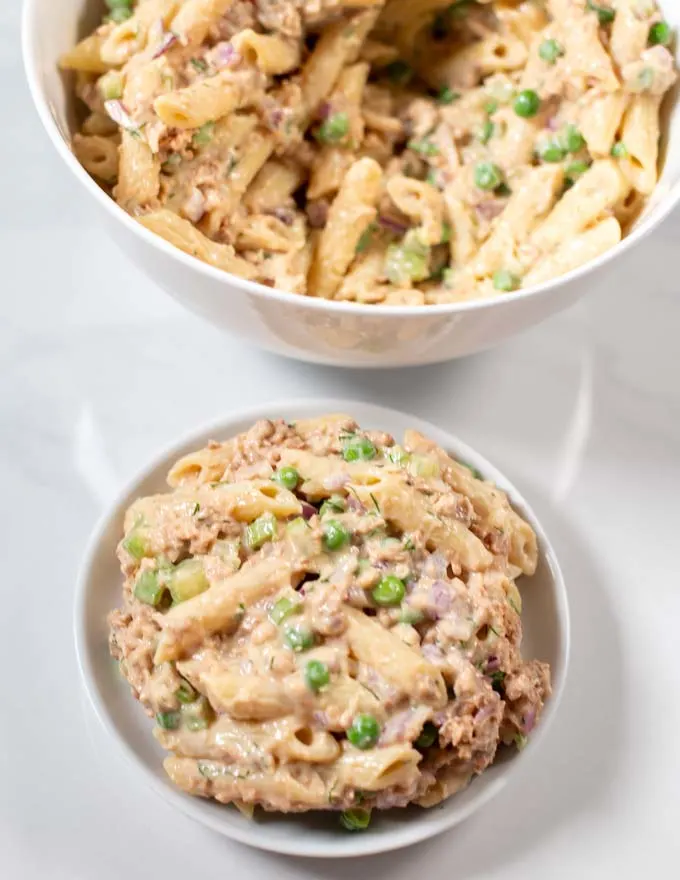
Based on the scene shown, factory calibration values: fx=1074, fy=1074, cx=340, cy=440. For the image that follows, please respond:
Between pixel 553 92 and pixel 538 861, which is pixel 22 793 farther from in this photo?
pixel 553 92

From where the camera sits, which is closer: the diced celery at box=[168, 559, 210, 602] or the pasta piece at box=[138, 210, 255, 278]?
the diced celery at box=[168, 559, 210, 602]

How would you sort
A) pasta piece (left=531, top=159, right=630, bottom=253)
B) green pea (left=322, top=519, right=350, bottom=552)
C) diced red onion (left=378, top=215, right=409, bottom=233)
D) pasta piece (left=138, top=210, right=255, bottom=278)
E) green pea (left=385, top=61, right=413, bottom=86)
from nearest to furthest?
green pea (left=322, top=519, right=350, bottom=552) < pasta piece (left=138, top=210, right=255, bottom=278) < pasta piece (left=531, top=159, right=630, bottom=253) < diced red onion (left=378, top=215, right=409, bottom=233) < green pea (left=385, top=61, right=413, bottom=86)

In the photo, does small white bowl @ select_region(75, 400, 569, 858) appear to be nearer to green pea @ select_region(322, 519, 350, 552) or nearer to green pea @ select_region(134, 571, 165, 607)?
green pea @ select_region(134, 571, 165, 607)

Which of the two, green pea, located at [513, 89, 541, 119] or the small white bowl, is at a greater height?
green pea, located at [513, 89, 541, 119]

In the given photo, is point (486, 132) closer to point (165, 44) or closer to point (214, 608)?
point (165, 44)

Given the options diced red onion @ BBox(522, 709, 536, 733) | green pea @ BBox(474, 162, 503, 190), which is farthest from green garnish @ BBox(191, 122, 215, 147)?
diced red onion @ BBox(522, 709, 536, 733)

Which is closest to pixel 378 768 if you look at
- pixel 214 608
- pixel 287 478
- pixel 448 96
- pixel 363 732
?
pixel 363 732

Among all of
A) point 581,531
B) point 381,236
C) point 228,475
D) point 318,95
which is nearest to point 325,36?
point 318,95

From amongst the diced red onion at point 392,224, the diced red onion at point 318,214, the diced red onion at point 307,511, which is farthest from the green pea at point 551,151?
the diced red onion at point 307,511
